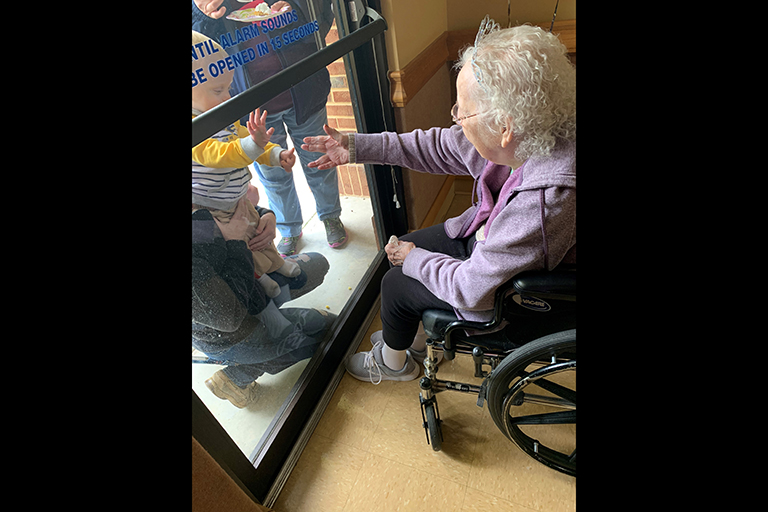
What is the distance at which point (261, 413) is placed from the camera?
141cm

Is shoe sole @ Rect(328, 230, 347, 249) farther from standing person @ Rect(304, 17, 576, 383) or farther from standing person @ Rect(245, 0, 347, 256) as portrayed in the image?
standing person @ Rect(304, 17, 576, 383)

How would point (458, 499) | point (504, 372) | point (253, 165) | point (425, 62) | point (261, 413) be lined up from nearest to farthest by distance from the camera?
point (504, 372) → point (253, 165) → point (458, 499) → point (261, 413) → point (425, 62)

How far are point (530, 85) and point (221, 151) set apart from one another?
0.69 m

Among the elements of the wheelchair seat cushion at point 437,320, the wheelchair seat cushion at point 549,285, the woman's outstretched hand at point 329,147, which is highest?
the woman's outstretched hand at point 329,147

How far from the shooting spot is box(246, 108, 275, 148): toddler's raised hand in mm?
1066

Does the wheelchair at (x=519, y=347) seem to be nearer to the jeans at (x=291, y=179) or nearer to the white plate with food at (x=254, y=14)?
the jeans at (x=291, y=179)

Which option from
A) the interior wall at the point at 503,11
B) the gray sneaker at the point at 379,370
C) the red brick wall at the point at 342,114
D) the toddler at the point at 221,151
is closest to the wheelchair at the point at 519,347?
the gray sneaker at the point at 379,370

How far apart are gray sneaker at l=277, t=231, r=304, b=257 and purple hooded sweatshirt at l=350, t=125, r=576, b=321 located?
357mm

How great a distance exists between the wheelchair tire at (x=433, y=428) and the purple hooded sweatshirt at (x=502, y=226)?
0.44 metres

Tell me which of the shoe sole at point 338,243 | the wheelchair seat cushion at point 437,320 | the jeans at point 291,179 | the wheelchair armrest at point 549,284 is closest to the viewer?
the wheelchair armrest at point 549,284

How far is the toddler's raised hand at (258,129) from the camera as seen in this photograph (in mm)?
1066
